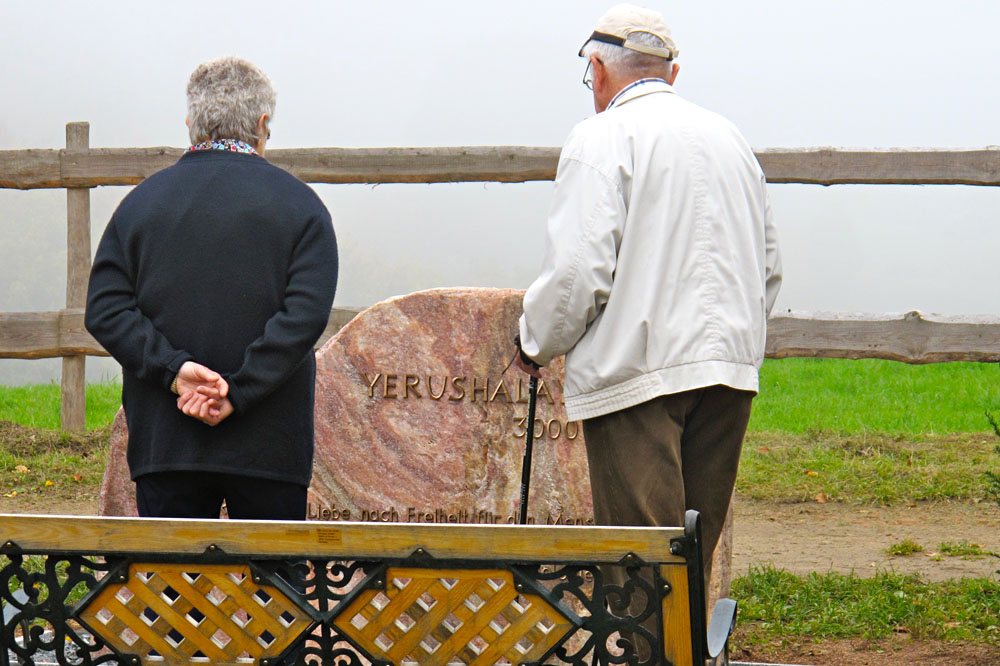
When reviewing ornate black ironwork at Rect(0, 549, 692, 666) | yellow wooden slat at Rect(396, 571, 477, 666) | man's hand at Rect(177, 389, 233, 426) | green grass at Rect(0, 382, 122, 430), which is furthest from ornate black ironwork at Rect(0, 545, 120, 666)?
green grass at Rect(0, 382, 122, 430)

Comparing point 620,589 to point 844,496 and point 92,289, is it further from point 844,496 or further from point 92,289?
point 844,496

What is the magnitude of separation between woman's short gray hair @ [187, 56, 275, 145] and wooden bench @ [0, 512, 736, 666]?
1127 mm

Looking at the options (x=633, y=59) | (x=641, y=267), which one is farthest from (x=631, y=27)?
(x=641, y=267)

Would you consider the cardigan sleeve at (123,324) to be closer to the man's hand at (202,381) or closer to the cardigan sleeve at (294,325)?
the man's hand at (202,381)

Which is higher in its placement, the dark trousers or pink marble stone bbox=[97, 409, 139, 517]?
the dark trousers

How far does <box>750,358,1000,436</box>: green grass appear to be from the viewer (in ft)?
28.1

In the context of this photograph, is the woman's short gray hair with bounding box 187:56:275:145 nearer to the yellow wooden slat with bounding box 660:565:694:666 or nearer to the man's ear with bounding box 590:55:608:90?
the man's ear with bounding box 590:55:608:90

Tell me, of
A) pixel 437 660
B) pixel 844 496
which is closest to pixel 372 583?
pixel 437 660

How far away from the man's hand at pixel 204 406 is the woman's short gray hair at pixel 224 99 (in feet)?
2.01

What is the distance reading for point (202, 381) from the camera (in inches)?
102

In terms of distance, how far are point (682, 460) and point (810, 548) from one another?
319 cm

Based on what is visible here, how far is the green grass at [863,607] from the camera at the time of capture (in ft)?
14.3

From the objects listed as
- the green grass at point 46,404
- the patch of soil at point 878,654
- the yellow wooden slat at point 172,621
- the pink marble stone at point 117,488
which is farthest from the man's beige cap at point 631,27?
the green grass at point 46,404

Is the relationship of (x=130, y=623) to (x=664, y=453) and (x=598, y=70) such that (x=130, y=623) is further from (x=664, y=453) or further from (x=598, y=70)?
(x=598, y=70)
